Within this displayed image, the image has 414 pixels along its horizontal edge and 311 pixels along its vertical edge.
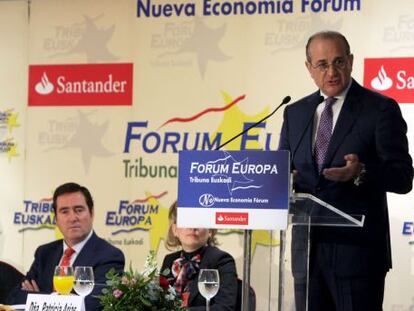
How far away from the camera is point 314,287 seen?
4.29m

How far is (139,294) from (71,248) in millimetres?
3109

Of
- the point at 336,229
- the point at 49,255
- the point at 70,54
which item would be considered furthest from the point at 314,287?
the point at 70,54

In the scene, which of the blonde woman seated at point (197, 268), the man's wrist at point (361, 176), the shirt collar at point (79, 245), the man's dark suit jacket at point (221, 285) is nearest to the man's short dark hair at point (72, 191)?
the shirt collar at point (79, 245)

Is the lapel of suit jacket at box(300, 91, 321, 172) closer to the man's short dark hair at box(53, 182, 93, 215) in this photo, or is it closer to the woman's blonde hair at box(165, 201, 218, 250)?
the woman's blonde hair at box(165, 201, 218, 250)

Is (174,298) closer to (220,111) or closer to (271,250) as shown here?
(271,250)

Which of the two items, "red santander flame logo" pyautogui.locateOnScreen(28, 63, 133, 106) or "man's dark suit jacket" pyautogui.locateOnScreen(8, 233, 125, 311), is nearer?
"man's dark suit jacket" pyautogui.locateOnScreen(8, 233, 125, 311)

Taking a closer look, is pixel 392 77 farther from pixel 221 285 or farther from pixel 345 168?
pixel 345 168

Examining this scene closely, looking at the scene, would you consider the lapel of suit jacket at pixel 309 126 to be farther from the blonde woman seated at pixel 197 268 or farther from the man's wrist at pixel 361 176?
the blonde woman seated at pixel 197 268

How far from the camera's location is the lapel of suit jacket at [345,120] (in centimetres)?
470

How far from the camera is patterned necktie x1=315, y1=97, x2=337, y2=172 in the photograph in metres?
4.70

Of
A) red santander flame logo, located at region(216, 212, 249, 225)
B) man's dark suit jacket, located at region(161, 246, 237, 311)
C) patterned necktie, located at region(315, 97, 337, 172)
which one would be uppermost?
patterned necktie, located at region(315, 97, 337, 172)

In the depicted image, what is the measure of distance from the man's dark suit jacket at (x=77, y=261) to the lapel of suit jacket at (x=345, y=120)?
181 centimetres

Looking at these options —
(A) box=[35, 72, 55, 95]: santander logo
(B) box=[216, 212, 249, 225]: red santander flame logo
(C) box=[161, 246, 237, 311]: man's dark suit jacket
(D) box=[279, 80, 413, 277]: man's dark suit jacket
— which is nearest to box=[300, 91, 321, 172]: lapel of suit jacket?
(D) box=[279, 80, 413, 277]: man's dark suit jacket

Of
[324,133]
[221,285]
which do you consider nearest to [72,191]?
[221,285]
